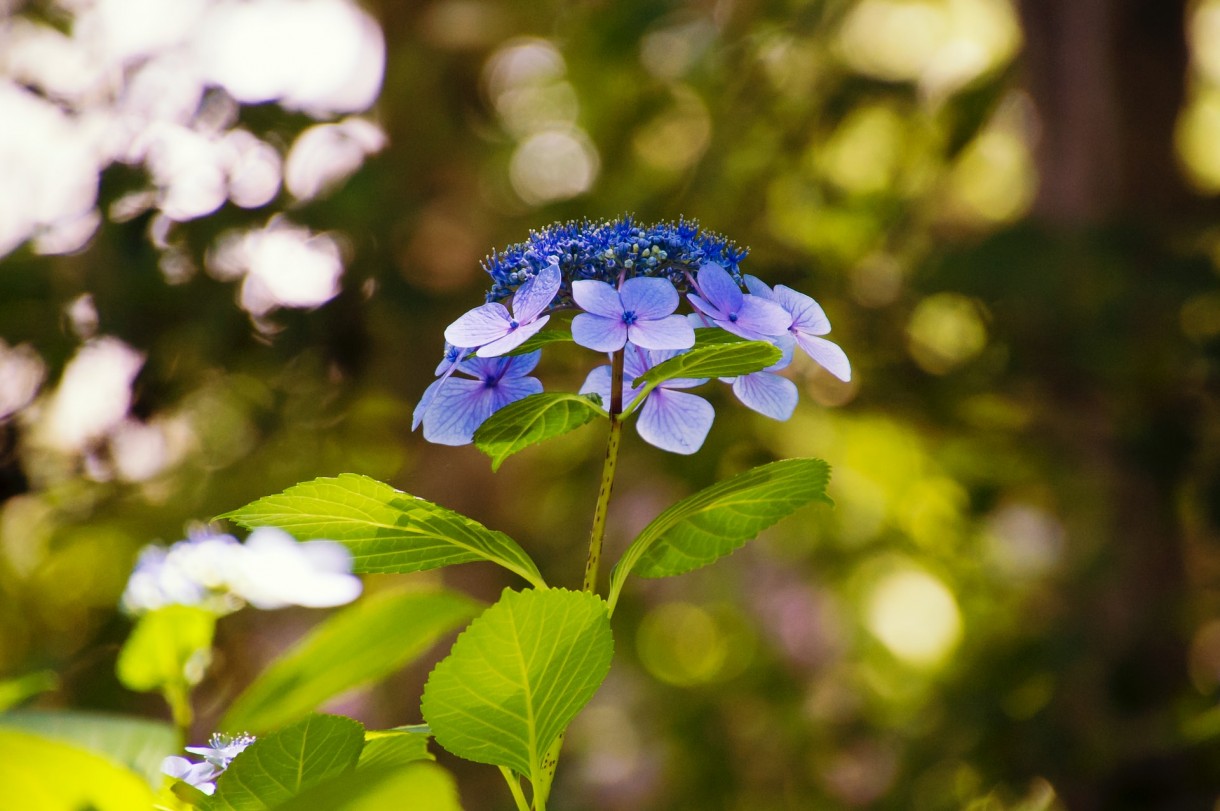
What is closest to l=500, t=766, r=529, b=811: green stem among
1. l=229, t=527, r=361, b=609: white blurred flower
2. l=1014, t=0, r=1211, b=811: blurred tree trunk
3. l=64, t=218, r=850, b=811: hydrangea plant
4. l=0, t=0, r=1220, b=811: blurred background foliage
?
l=64, t=218, r=850, b=811: hydrangea plant

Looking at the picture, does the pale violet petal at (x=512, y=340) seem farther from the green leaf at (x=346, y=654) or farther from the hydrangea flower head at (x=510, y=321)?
the green leaf at (x=346, y=654)

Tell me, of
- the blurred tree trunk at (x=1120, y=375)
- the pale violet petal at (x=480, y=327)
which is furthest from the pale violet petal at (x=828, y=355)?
the blurred tree trunk at (x=1120, y=375)

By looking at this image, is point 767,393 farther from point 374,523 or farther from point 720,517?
point 374,523

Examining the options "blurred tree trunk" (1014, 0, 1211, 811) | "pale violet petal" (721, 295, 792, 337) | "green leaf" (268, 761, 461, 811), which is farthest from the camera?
"blurred tree trunk" (1014, 0, 1211, 811)

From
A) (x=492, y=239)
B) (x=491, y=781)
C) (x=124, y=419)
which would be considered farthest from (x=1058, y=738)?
(x=124, y=419)

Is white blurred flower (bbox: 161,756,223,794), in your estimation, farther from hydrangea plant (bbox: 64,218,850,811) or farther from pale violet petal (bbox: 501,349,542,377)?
pale violet petal (bbox: 501,349,542,377)

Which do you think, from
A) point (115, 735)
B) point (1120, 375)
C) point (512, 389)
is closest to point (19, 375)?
point (115, 735)

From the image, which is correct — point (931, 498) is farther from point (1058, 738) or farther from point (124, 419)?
point (124, 419)
